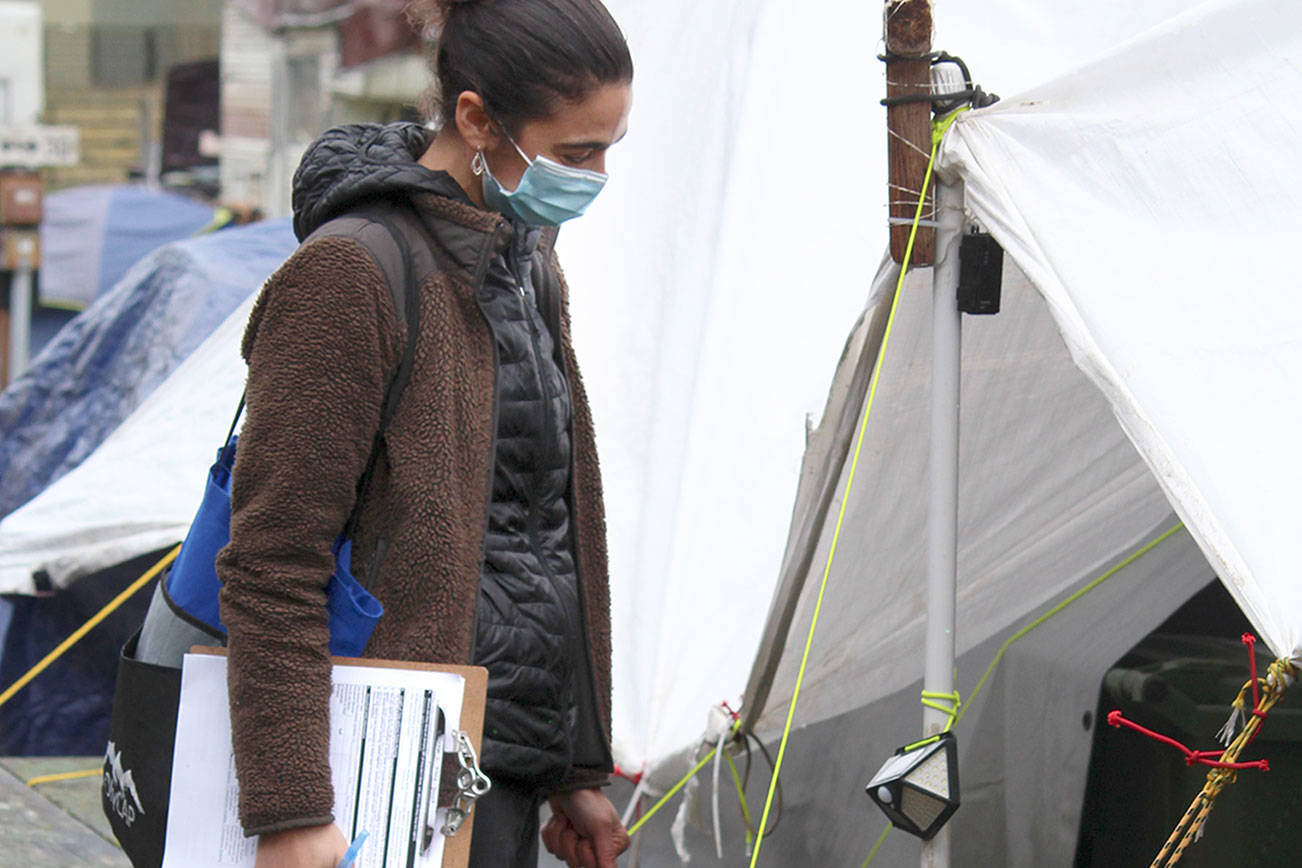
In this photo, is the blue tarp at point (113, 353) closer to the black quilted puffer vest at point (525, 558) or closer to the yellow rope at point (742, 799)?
the yellow rope at point (742, 799)

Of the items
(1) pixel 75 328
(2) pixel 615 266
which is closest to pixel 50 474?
(1) pixel 75 328

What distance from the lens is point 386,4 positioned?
714 inches

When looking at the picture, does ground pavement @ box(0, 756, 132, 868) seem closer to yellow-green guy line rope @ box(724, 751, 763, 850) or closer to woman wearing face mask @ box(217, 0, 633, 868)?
yellow-green guy line rope @ box(724, 751, 763, 850)

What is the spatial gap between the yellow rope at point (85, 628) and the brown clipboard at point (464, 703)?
3.20 m

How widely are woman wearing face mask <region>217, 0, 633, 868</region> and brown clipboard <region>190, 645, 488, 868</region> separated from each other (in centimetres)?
3

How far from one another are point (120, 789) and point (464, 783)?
0.44 meters

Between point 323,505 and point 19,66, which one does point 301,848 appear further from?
point 19,66

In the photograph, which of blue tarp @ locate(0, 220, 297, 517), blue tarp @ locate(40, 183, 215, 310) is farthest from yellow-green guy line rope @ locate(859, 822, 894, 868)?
blue tarp @ locate(40, 183, 215, 310)

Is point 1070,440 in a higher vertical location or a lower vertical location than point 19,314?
higher

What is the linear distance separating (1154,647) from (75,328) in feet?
16.0

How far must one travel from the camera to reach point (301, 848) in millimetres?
1673

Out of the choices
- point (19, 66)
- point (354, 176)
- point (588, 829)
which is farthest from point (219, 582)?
point (19, 66)

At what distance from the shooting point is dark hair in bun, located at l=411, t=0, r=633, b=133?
6.02 feet

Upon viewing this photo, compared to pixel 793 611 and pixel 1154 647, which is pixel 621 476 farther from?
pixel 1154 647
